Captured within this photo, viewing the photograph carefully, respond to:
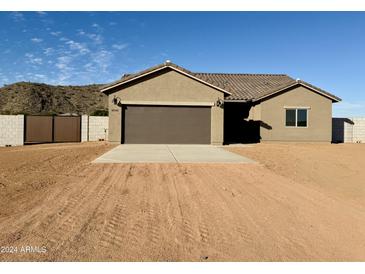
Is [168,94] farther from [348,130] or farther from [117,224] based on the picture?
[348,130]

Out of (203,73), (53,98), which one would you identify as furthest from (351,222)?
(53,98)

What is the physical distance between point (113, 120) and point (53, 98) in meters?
43.6

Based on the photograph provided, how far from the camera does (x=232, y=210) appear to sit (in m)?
4.97

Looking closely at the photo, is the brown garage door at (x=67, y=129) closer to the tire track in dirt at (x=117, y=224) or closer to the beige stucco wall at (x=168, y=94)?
the beige stucco wall at (x=168, y=94)

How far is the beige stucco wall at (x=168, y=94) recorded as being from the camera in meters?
16.5

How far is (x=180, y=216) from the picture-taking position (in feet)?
15.3

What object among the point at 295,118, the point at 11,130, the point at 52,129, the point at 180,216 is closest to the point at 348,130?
the point at 295,118

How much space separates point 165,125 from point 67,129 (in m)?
7.27

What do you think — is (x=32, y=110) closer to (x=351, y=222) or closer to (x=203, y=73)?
(x=203, y=73)

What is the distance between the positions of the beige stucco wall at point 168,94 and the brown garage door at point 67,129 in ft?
14.5

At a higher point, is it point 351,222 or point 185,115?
point 185,115

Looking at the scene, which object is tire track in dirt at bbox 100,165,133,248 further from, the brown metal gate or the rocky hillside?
the rocky hillside

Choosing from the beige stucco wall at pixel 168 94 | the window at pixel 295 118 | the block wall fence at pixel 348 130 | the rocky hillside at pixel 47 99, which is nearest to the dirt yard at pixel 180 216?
the beige stucco wall at pixel 168 94

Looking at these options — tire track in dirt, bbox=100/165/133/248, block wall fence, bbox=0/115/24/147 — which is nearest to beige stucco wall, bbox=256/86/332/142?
tire track in dirt, bbox=100/165/133/248
